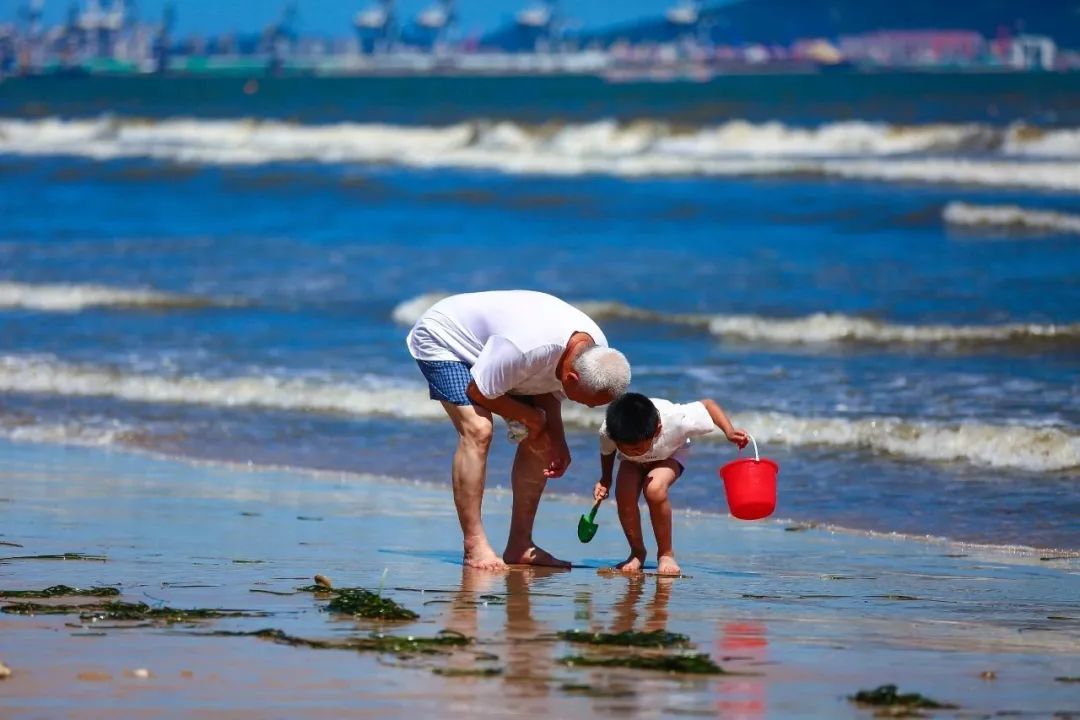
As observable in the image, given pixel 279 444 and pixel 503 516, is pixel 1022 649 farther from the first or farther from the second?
pixel 279 444

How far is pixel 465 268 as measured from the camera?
66.3 ft

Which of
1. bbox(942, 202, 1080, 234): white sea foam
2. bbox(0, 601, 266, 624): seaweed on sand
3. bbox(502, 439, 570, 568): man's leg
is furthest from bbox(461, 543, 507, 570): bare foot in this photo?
bbox(942, 202, 1080, 234): white sea foam

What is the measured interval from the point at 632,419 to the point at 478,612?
101 cm

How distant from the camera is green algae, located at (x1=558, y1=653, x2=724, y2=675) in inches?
187

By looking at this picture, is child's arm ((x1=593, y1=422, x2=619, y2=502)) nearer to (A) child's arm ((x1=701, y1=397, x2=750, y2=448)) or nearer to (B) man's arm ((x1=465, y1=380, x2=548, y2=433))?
(B) man's arm ((x1=465, y1=380, x2=548, y2=433))

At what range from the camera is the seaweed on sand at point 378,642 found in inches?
195

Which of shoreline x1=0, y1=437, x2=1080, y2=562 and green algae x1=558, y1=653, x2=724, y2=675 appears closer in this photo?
green algae x1=558, y1=653, x2=724, y2=675

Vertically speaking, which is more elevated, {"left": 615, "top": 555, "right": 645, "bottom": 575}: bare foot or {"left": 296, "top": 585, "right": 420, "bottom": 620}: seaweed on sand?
{"left": 615, "top": 555, "right": 645, "bottom": 575}: bare foot

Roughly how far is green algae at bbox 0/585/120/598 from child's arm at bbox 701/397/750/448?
84.4 inches

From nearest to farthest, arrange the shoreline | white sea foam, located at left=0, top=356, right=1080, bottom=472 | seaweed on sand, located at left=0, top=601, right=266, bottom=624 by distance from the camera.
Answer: seaweed on sand, located at left=0, top=601, right=266, bottom=624 < the shoreline < white sea foam, located at left=0, top=356, right=1080, bottom=472

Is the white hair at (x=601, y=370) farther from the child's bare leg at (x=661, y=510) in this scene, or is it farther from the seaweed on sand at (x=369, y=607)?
the seaweed on sand at (x=369, y=607)

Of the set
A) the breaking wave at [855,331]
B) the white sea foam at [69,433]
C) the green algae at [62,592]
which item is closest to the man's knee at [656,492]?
the green algae at [62,592]

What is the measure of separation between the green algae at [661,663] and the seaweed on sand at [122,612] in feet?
3.76

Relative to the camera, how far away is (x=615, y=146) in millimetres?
41469
